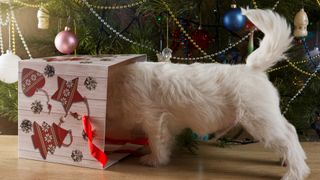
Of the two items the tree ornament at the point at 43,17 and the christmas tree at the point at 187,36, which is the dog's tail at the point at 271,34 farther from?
the tree ornament at the point at 43,17

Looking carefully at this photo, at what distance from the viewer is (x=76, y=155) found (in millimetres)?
856

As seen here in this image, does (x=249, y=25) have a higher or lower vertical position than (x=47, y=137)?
higher

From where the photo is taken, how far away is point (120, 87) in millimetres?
873

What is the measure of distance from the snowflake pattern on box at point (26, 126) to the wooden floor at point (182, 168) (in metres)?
0.07

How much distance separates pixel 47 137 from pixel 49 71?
15 cm

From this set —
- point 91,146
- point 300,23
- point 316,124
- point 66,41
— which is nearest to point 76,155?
point 91,146

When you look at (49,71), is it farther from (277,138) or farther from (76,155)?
(277,138)

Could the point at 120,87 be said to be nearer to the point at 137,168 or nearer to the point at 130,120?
the point at 130,120

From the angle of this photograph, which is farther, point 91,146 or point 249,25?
point 249,25

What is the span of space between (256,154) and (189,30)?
394 millimetres

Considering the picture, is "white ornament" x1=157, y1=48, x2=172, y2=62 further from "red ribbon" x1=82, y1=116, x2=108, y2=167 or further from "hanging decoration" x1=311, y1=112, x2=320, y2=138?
"hanging decoration" x1=311, y1=112, x2=320, y2=138

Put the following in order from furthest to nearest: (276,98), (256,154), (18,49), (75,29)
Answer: (18,49) < (75,29) < (256,154) < (276,98)

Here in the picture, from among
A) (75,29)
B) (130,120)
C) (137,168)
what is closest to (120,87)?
(130,120)

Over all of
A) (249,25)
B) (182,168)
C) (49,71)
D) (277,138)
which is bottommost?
(182,168)
